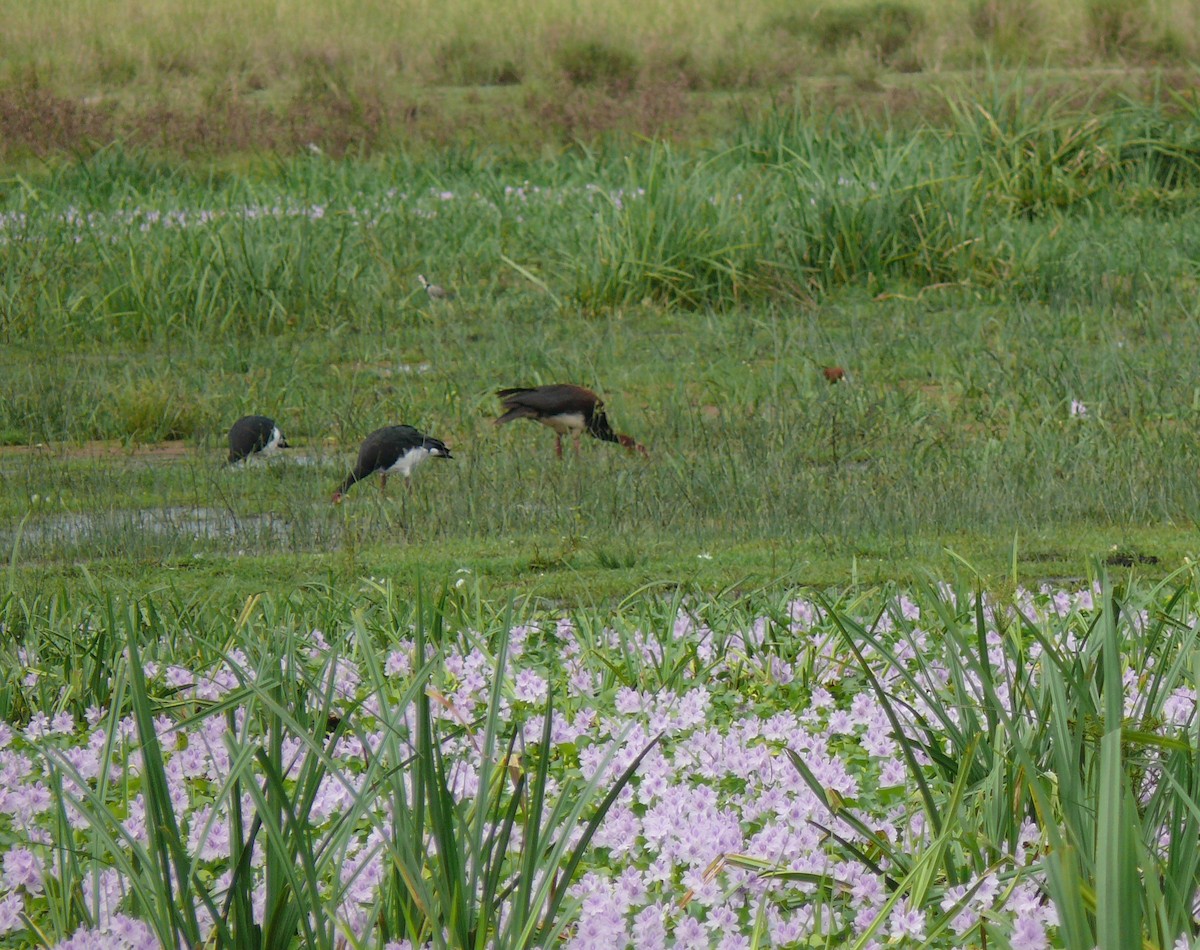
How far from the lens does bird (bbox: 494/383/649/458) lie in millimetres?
7500

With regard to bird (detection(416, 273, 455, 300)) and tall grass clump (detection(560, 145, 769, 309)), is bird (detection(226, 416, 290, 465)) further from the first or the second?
tall grass clump (detection(560, 145, 769, 309))

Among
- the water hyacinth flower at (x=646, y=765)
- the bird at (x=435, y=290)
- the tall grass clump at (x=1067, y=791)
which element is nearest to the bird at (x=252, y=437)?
the water hyacinth flower at (x=646, y=765)

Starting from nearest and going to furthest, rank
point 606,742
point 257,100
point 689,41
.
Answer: point 606,742, point 257,100, point 689,41

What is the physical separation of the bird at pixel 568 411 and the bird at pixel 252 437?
1.07 m

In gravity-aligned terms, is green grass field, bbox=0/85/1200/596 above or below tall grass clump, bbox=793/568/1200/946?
below

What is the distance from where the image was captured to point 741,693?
395 centimetres

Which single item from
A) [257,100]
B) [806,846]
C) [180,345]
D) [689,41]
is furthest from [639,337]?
[689,41]

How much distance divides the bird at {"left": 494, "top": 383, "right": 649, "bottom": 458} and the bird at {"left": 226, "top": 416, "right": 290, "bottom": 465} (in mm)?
1068

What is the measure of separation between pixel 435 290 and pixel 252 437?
12.3 feet

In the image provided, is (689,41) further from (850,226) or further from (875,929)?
(875,929)

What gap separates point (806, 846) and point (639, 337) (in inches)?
297

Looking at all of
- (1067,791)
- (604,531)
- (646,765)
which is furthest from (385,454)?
(1067,791)

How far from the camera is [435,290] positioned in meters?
11.0

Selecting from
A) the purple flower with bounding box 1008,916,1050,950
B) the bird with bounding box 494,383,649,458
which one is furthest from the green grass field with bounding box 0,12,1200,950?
the bird with bounding box 494,383,649,458
